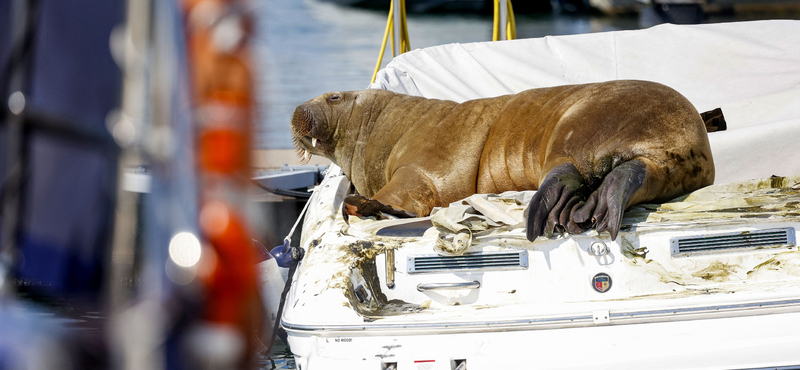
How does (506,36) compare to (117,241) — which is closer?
(117,241)

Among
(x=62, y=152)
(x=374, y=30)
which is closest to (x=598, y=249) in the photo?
(x=62, y=152)

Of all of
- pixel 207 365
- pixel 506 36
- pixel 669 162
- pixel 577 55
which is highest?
pixel 506 36

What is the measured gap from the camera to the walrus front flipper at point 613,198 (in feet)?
6.46

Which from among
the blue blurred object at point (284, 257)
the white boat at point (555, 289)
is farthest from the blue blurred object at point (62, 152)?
the blue blurred object at point (284, 257)

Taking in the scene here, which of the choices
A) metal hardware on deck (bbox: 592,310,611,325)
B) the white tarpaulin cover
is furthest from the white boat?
the white tarpaulin cover

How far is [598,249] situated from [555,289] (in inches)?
7.0

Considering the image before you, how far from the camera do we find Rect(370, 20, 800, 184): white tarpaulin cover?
3506mm

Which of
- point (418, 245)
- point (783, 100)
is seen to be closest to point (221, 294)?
point (418, 245)

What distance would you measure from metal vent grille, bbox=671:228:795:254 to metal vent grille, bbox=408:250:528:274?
47 centimetres

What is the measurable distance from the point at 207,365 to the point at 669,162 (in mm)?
2334

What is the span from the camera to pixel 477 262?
6.40 feet

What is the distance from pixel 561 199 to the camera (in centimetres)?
212

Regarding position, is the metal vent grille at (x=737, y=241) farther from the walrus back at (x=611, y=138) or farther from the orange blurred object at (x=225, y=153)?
the orange blurred object at (x=225, y=153)

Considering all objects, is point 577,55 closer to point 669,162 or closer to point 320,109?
point 320,109
